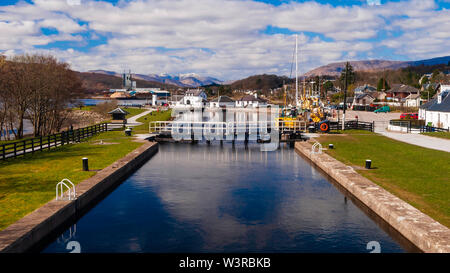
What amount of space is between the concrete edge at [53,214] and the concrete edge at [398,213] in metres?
15.0

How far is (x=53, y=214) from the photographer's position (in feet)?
54.5

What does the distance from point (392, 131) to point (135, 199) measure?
4476 centimetres

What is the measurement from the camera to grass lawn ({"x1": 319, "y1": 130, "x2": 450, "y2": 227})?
741 inches

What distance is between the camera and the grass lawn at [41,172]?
59.6 ft

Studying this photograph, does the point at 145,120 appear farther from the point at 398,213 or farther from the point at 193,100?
the point at 193,100

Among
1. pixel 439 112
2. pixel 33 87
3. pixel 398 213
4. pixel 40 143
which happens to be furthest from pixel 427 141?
pixel 33 87

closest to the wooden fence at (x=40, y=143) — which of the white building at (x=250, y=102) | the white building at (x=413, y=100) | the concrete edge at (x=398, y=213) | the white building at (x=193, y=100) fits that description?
the concrete edge at (x=398, y=213)

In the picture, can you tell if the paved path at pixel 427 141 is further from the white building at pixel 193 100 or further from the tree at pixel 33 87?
the white building at pixel 193 100

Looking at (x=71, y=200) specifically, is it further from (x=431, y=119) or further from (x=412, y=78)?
(x=412, y=78)

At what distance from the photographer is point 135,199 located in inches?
931

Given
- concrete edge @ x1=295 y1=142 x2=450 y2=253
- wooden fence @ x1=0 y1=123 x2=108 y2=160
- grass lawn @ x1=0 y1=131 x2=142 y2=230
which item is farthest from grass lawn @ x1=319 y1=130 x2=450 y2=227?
wooden fence @ x1=0 y1=123 x2=108 y2=160

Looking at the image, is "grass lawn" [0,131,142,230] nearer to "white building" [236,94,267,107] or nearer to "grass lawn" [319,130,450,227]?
"grass lawn" [319,130,450,227]

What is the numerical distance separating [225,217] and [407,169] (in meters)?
15.0

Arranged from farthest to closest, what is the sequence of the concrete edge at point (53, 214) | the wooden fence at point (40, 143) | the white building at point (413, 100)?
the white building at point (413, 100)
the wooden fence at point (40, 143)
the concrete edge at point (53, 214)
